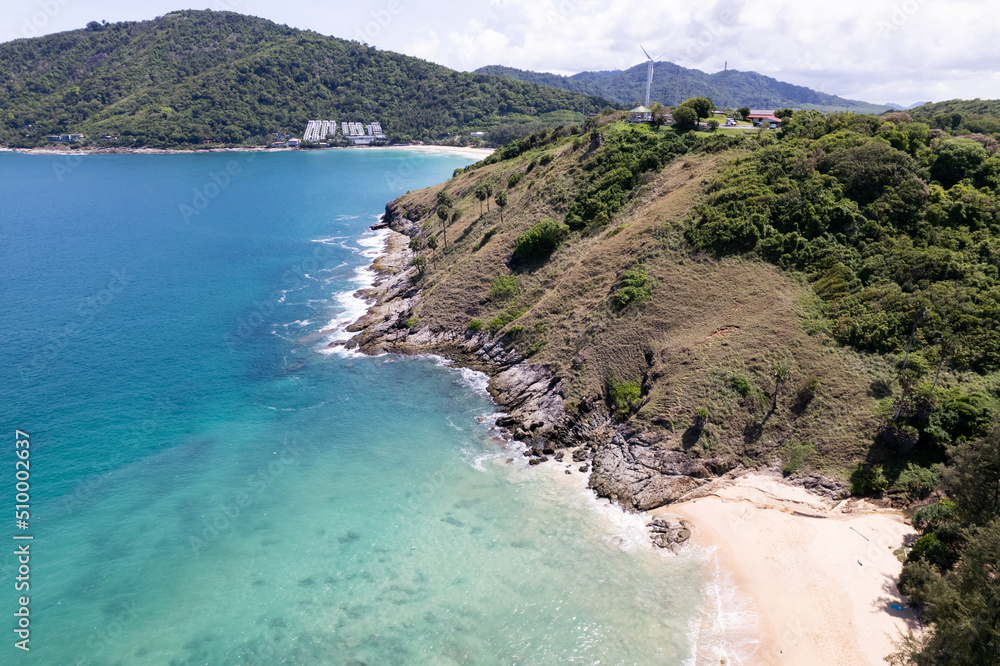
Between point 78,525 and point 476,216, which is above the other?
point 476,216

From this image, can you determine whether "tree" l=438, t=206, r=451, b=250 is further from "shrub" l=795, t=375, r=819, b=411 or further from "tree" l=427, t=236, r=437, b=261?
"shrub" l=795, t=375, r=819, b=411

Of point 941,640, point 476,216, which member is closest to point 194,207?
point 476,216

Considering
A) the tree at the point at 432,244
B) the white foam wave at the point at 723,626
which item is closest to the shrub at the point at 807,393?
the white foam wave at the point at 723,626

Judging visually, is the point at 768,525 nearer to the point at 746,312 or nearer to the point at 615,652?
the point at 615,652

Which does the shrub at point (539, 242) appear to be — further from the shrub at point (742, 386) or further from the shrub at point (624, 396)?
the shrub at point (742, 386)

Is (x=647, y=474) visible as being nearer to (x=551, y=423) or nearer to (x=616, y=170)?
(x=551, y=423)

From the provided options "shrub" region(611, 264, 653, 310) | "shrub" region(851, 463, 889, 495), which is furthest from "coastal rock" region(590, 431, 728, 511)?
"shrub" region(611, 264, 653, 310)

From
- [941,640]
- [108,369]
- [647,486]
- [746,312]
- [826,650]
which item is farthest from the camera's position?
[108,369]
